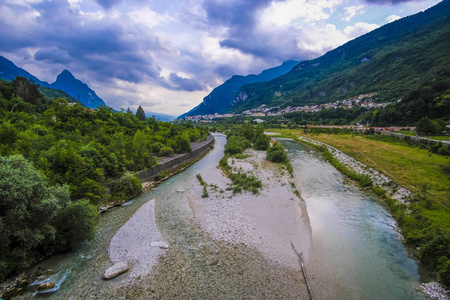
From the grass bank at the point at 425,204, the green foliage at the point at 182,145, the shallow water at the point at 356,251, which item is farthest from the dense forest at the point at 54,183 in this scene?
the grass bank at the point at 425,204

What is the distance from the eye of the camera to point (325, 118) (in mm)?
126500

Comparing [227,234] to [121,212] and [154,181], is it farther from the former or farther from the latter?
[154,181]

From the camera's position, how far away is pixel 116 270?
425 inches

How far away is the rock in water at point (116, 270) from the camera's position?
10473 millimetres

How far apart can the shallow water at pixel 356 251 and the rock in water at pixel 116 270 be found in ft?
33.4

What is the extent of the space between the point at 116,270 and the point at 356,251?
48.4 feet

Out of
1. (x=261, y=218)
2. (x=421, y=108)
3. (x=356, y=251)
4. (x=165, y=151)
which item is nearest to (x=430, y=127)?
(x=421, y=108)

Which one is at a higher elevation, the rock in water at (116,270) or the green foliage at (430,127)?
the rock in water at (116,270)

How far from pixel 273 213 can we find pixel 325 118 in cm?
12690

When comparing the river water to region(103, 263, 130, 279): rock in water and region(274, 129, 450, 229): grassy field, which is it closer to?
region(103, 263, 130, 279): rock in water

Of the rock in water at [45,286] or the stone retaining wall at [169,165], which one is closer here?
the rock in water at [45,286]

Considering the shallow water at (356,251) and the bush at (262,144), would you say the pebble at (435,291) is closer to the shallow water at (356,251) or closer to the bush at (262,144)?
the shallow water at (356,251)

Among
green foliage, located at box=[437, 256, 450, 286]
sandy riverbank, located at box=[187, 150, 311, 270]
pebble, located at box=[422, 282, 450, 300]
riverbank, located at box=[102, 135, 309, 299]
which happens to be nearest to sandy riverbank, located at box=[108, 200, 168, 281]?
riverbank, located at box=[102, 135, 309, 299]

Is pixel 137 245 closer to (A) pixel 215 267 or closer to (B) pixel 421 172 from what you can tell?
(A) pixel 215 267
